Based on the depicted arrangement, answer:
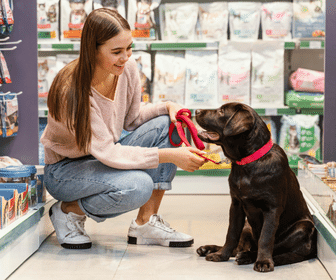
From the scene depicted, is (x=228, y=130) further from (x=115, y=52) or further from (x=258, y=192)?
(x=115, y=52)

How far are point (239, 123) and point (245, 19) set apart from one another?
2.06 meters

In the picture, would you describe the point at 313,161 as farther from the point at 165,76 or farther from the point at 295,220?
the point at 165,76

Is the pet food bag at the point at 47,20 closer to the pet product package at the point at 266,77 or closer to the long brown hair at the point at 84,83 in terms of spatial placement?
the pet product package at the point at 266,77

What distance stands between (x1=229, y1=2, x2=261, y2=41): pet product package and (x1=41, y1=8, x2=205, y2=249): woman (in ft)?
5.18

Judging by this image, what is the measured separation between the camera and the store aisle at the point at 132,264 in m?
1.76

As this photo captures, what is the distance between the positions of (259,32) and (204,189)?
1.32 metres

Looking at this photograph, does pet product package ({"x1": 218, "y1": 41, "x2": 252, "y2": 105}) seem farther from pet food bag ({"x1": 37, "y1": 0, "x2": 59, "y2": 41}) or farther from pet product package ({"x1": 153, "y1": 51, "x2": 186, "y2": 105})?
pet food bag ({"x1": 37, "y1": 0, "x2": 59, "y2": 41})

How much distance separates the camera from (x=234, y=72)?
11.8 feet

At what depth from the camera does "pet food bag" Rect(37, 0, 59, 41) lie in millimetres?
3598

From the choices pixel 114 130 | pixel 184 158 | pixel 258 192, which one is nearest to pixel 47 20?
pixel 114 130

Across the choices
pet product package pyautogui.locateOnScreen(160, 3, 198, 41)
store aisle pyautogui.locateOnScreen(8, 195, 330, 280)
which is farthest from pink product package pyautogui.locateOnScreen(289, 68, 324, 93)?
store aisle pyautogui.locateOnScreen(8, 195, 330, 280)

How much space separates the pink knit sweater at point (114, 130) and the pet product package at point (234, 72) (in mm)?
1393

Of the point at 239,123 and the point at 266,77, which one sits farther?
the point at 266,77

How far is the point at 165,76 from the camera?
11.9ft
